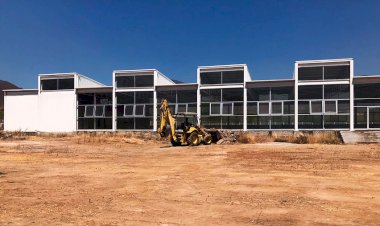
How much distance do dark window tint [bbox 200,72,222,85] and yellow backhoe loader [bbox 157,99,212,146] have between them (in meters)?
8.56

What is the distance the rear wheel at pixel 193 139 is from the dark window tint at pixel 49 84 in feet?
64.9

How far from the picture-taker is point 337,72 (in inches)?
1250

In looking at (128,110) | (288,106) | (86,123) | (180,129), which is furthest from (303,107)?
(86,123)

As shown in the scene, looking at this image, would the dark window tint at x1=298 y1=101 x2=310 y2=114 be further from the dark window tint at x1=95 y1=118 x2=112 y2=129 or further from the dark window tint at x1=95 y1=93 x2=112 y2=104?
the dark window tint at x1=95 y1=93 x2=112 y2=104

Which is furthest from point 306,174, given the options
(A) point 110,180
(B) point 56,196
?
(B) point 56,196

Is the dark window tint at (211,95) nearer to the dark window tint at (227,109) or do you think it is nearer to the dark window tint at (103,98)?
the dark window tint at (227,109)

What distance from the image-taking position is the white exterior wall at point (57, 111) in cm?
3656

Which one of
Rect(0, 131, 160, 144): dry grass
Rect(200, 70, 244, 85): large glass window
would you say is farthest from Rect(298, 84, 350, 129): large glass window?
Rect(0, 131, 160, 144): dry grass

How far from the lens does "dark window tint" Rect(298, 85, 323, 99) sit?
31116 millimetres

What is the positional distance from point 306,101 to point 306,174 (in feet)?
67.8

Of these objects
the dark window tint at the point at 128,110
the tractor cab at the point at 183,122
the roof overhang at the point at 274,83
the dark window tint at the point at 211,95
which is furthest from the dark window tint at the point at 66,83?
the roof overhang at the point at 274,83

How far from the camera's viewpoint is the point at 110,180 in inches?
416

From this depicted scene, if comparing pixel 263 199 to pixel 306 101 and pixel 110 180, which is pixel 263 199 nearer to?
pixel 110 180

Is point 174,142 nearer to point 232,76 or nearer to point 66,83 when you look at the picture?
point 232,76
